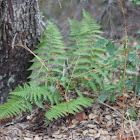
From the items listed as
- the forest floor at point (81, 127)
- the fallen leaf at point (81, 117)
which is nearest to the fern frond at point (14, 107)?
the forest floor at point (81, 127)

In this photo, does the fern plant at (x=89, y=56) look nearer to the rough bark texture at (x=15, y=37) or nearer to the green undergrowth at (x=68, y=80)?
the green undergrowth at (x=68, y=80)

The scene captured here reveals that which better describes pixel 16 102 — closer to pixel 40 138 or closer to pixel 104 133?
pixel 40 138

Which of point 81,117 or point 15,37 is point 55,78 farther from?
point 15,37

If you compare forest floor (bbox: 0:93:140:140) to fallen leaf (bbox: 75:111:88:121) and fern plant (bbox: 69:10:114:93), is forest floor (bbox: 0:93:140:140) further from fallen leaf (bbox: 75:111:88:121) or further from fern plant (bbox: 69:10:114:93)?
fern plant (bbox: 69:10:114:93)

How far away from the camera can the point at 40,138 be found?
7.07ft

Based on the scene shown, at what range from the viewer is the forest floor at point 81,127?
2.10 m

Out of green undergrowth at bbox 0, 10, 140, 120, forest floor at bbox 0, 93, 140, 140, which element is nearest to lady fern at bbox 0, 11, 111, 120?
green undergrowth at bbox 0, 10, 140, 120

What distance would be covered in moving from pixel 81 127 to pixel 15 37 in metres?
1.50

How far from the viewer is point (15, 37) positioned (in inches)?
98.1

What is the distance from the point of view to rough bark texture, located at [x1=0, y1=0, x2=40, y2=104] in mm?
2359

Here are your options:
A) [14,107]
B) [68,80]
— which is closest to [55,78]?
[68,80]

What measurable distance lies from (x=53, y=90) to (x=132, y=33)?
320 cm

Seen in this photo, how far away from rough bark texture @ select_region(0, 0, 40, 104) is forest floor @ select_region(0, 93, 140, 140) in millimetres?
659

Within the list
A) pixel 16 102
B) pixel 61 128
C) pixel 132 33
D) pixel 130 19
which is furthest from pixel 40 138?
pixel 132 33
